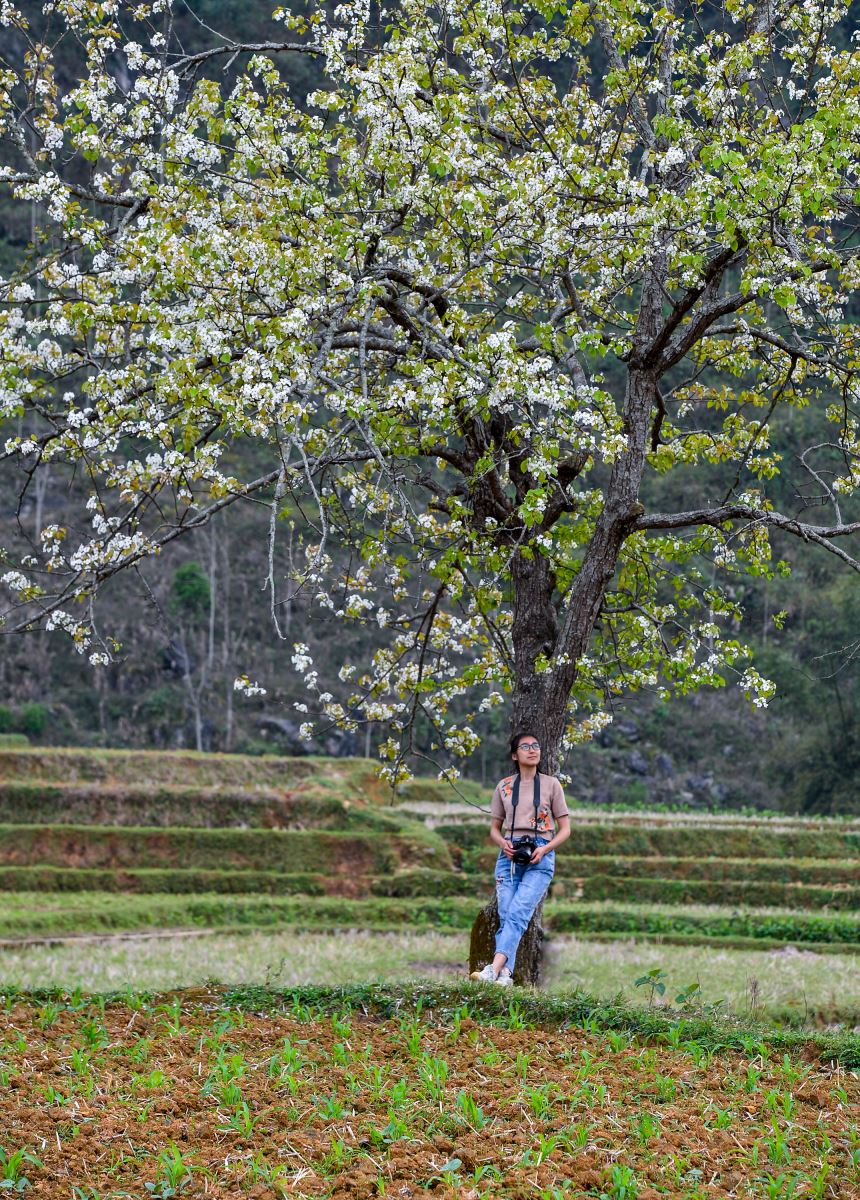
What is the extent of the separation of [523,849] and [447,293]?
3940 mm

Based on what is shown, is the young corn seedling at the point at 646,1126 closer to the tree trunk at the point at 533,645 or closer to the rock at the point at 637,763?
the tree trunk at the point at 533,645

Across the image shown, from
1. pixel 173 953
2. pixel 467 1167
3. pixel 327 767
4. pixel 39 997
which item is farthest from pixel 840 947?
pixel 327 767

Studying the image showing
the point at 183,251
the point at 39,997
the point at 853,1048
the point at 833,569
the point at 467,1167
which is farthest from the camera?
the point at 833,569

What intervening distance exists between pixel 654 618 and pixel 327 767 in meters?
24.5

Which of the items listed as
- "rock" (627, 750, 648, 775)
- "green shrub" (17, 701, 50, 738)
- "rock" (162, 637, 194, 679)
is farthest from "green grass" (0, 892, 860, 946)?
"rock" (162, 637, 194, 679)

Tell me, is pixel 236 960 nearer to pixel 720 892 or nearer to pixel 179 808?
pixel 720 892

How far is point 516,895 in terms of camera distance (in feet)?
28.4

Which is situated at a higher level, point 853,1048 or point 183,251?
point 183,251

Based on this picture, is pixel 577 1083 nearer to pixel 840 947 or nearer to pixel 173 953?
pixel 173 953

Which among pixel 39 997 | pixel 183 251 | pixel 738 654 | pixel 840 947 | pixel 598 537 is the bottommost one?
pixel 840 947

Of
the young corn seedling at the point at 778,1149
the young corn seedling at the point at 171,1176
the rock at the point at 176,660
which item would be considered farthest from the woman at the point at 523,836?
the rock at the point at 176,660

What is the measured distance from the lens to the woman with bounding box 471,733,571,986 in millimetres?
8586

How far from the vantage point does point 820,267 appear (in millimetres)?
9484

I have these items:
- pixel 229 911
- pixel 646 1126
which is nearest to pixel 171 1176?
pixel 646 1126
